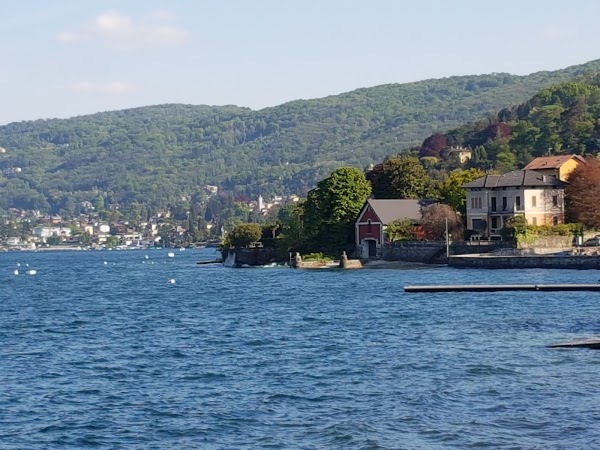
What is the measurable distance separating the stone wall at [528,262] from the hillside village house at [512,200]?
33.9 ft

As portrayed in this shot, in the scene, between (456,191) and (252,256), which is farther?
(252,256)

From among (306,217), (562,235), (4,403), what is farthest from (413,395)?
(306,217)

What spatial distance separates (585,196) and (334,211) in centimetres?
2223

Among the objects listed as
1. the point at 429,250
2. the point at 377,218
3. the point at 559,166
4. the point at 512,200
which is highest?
the point at 559,166

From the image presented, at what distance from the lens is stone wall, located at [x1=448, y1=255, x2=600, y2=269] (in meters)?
82.3

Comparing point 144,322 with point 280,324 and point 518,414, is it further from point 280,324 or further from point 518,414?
point 518,414

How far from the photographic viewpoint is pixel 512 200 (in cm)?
9981

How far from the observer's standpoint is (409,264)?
3917 inches

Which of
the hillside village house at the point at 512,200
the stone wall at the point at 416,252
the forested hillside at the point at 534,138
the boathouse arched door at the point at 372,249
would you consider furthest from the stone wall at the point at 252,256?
the forested hillside at the point at 534,138

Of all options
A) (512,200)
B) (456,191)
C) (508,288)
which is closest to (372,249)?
(456,191)

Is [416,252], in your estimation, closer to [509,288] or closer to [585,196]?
[585,196]

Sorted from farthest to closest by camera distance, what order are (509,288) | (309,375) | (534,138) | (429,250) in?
(534,138), (429,250), (509,288), (309,375)

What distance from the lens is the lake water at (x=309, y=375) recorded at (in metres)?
25.5

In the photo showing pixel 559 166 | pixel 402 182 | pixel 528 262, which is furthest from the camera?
pixel 402 182
